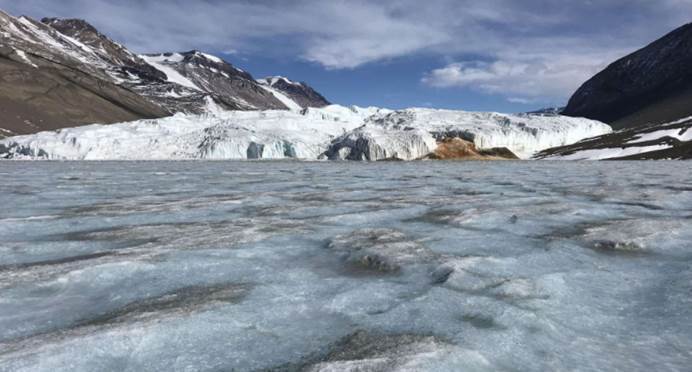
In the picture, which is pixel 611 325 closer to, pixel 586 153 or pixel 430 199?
→ pixel 430 199

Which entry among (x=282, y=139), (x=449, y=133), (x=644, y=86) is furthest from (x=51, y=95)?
(x=644, y=86)

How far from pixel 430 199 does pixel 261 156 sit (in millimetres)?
46208

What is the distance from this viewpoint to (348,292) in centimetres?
477

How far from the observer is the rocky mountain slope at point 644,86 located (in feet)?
478

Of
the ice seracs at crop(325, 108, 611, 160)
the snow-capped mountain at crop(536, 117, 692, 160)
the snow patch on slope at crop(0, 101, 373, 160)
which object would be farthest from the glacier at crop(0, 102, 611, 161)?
the snow-capped mountain at crop(536, 117, 692, 160)

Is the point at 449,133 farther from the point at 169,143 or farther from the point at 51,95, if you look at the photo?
the point at 51,95

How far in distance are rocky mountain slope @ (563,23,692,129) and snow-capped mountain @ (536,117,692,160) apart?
63.3m

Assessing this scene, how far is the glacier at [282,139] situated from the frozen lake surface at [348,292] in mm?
44914

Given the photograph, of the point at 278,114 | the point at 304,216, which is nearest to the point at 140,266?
the point at 304,216

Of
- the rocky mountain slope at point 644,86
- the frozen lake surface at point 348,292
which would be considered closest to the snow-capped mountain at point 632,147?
the frozen lake surface at point 348,292

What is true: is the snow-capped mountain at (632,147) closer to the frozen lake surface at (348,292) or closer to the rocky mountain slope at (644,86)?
the frozen lake surface at (348,292)

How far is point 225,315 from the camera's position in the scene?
4.15 m

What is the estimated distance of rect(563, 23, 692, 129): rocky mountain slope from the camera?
146 meters

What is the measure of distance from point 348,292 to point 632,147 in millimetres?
72626
